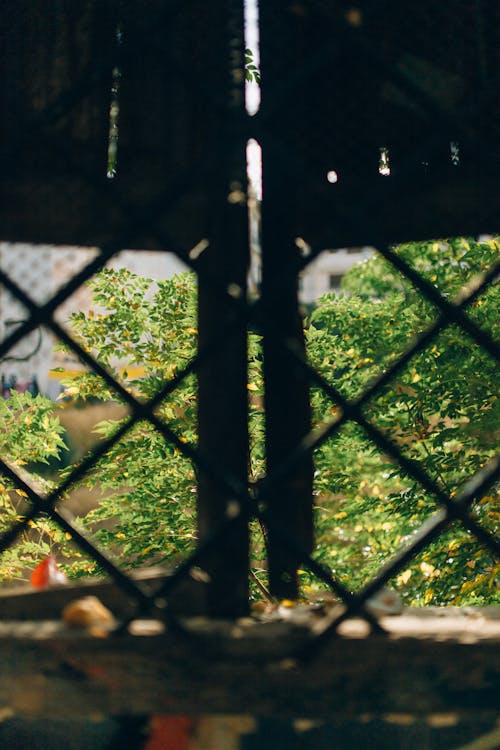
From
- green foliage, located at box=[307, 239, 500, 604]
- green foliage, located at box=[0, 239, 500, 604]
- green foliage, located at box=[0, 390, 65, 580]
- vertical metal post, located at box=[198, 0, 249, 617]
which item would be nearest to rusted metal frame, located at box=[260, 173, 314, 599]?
vertical metal post, located at box=[198, 0, 249, 617]

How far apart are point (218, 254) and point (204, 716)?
4.44 feet

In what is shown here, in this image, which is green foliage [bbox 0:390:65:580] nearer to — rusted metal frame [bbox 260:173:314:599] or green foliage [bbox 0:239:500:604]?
green foliage [bbox 0:239:500:604]

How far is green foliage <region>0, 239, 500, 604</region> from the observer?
614 cm

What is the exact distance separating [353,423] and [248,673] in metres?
4.64

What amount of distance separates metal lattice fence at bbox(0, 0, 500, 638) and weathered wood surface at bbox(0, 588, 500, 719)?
7.6 inches

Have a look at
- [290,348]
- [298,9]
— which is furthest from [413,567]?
[298,9]

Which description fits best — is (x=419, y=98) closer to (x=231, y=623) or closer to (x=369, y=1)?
(x=369, y=1)

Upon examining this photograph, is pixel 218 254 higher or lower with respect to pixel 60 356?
lower

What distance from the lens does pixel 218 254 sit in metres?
2.01

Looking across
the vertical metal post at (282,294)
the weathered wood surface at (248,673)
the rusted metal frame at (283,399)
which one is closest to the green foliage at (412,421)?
the rusted metal frame at (283,399)

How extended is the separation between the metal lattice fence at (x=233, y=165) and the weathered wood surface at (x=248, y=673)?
0.19 metres

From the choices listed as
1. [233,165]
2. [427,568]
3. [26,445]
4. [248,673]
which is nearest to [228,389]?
[233,165]

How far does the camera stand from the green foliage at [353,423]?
614 centimetres

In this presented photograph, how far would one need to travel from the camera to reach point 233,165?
1.90 m
